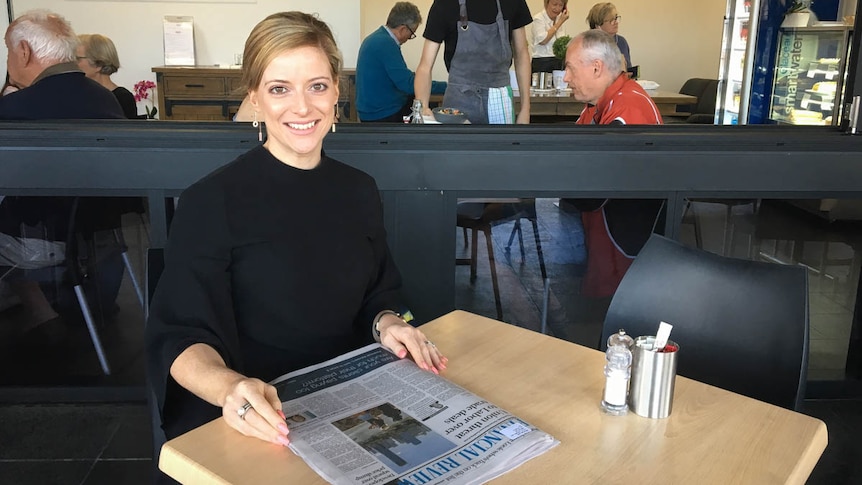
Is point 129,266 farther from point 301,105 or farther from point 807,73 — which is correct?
point 807,73

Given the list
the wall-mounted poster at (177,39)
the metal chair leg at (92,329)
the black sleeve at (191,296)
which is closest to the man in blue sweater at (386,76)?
the metal chair leg at (92,329)

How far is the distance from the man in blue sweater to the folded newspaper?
3.12 meters

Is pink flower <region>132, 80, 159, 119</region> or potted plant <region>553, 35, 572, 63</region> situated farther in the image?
pink flower <region>132, 80, 159, 119</region>

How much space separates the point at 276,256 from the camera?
4.64ft

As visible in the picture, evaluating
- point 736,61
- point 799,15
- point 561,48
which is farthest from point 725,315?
point 736,61

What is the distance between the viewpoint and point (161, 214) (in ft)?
7.54

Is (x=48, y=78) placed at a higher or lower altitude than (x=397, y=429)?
higher

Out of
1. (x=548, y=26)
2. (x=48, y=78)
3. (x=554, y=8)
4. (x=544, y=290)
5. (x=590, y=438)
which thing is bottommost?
(x=544, y=290)

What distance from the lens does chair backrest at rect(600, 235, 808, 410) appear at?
1.52 m

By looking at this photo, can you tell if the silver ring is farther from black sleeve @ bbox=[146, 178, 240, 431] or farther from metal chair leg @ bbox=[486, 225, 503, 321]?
metal chair leg @ bbox=[486, 225, 503, 321]

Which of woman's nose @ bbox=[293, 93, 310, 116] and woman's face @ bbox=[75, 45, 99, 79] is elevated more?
woman's face @ bbox=[75, 45, 99, 79]

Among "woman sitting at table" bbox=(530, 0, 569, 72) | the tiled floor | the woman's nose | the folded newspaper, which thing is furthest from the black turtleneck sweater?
"woman sitting at table" bbox=(530, 0, 569, 72)

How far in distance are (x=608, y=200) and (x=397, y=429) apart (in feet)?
5.07

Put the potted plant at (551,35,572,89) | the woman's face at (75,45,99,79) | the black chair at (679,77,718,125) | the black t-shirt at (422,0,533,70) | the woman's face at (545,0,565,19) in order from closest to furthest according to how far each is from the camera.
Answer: the black t-shirt at (422,0,533,70)
the woman's face at (75,45,99,79)
the potted plant at (551,35,572,89)
the woman's face at (545,0,565,19)
the black chair at (679,77,718,125)
